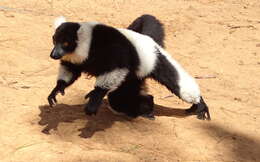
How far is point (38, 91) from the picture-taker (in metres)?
6.44

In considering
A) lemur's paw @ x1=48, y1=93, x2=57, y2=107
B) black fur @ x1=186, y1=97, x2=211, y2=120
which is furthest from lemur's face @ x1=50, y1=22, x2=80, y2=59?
black fur @ x1=186, y1=97, x2=211, y2=120

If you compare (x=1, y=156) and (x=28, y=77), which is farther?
(x=28, y=77)

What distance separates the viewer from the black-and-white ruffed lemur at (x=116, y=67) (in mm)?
5355

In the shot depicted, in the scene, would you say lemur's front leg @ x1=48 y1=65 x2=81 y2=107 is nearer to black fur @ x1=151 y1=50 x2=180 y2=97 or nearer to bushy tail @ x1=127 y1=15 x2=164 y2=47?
black fur @ x1=151 y1=50 x2=180 y2=97

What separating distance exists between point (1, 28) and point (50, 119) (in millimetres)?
4048

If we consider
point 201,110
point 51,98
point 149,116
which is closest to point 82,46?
point 51,98

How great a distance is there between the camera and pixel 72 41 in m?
5.35

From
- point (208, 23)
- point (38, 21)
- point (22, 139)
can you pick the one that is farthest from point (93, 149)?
point (208, 23)

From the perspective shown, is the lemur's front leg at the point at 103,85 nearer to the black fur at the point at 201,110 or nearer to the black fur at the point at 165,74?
the black fur at the point at 165,74

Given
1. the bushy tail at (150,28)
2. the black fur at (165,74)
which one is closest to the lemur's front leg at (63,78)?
the black fur at (165,74)

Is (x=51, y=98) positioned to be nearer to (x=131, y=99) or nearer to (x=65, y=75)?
(x=65, y=75)

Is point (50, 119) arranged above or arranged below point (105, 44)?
below

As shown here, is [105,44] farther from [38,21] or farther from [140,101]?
[38,21]

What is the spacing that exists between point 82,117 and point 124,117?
620 millimetres
